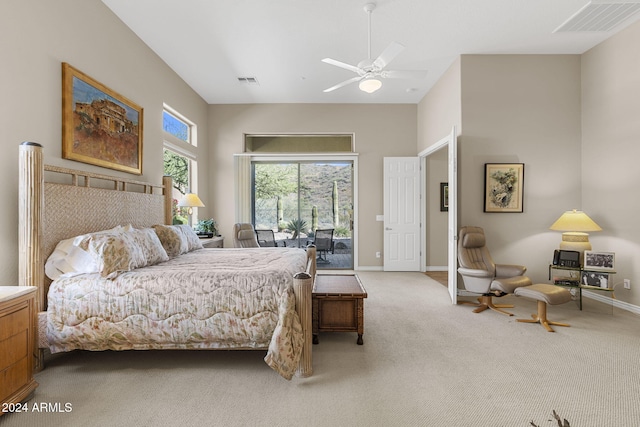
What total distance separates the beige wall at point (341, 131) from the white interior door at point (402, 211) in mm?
221

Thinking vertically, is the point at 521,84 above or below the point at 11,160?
above

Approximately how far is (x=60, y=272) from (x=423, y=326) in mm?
3450

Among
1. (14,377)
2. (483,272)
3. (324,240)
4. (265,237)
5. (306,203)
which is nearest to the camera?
(14,377)

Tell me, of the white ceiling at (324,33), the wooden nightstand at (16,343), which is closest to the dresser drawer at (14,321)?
the wooden nightstand at (16,343)

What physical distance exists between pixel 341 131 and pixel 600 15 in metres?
4.03

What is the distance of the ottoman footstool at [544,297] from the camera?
10.4 ft

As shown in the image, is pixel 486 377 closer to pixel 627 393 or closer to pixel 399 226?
pixel 627 393

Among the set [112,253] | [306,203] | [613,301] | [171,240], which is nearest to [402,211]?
[306,203]

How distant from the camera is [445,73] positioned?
4.96 m

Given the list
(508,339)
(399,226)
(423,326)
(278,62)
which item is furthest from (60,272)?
(399,226)

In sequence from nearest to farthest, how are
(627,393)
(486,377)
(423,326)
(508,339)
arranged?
(627,393), (486,377), (508,339), (423,326)

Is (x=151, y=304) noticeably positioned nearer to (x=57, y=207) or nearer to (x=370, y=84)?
(x=57, y=207)

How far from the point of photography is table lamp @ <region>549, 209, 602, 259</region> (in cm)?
390

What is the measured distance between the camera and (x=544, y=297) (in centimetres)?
318
